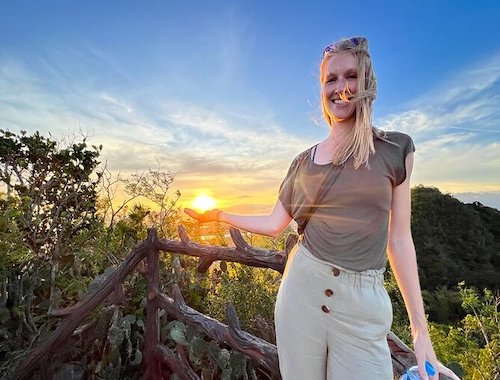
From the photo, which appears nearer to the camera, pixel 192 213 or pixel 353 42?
pixel 353 42

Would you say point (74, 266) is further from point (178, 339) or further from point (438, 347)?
point (438, 347)

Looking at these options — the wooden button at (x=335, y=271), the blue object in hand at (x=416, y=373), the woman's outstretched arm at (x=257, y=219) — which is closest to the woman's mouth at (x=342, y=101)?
the woman's outstretched arm at (x=257, y=219)

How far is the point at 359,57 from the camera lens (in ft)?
4.24

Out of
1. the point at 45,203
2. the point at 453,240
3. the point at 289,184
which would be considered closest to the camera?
the point at 289,184

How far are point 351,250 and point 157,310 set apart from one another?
139 cm

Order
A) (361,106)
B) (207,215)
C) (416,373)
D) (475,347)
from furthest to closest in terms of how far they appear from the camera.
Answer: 1. (475,347)
2. (207,215)
3. (361,106)
4. (416,373)

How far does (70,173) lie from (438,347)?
20.5 ft

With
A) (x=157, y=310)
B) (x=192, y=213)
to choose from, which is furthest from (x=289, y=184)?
(x=157, y=310)

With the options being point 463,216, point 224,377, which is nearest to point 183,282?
point 224,377

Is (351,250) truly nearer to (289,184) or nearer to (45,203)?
(289,184)

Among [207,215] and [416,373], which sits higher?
[207,215]

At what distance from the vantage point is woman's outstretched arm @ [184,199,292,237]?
4.79 ft

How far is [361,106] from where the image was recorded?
1.27 metres

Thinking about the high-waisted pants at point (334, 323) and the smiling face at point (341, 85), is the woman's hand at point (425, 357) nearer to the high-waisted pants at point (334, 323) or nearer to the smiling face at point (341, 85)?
the high-waisted pants at point (334, 323)
